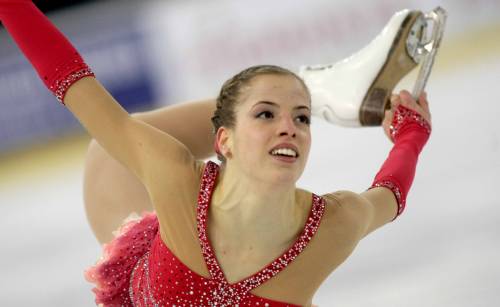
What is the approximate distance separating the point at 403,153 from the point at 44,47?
0.97 m

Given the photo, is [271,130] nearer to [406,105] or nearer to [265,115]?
[265,115]

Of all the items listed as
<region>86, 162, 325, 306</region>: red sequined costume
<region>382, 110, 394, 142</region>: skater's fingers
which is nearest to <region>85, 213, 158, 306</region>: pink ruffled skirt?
<region>86, 162, 325, 306</region>: red sequined costume

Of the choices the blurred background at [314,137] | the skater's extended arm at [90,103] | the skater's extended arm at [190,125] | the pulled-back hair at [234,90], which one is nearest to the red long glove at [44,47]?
the skater's extended arm at [90,103]

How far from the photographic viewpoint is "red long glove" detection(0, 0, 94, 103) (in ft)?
5.99

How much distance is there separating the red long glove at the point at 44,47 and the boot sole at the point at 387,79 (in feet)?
3.15

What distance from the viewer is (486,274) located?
93.7 inches

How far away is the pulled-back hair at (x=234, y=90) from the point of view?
175 centimetres

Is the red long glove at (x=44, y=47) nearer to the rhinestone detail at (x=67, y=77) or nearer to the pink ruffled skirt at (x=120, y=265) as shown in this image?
the rhinestone detail at (x=67, y=77)

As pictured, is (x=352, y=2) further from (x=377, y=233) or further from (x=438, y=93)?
(x=377, y=233)

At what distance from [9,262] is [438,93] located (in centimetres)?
185

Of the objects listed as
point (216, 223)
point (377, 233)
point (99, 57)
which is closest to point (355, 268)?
point (377, 233)

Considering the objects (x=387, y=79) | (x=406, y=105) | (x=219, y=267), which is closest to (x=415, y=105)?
(x=406, y=105)

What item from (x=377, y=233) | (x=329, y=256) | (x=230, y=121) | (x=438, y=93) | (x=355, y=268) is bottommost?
(x=329, y=256)

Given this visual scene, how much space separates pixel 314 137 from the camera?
344 cm
